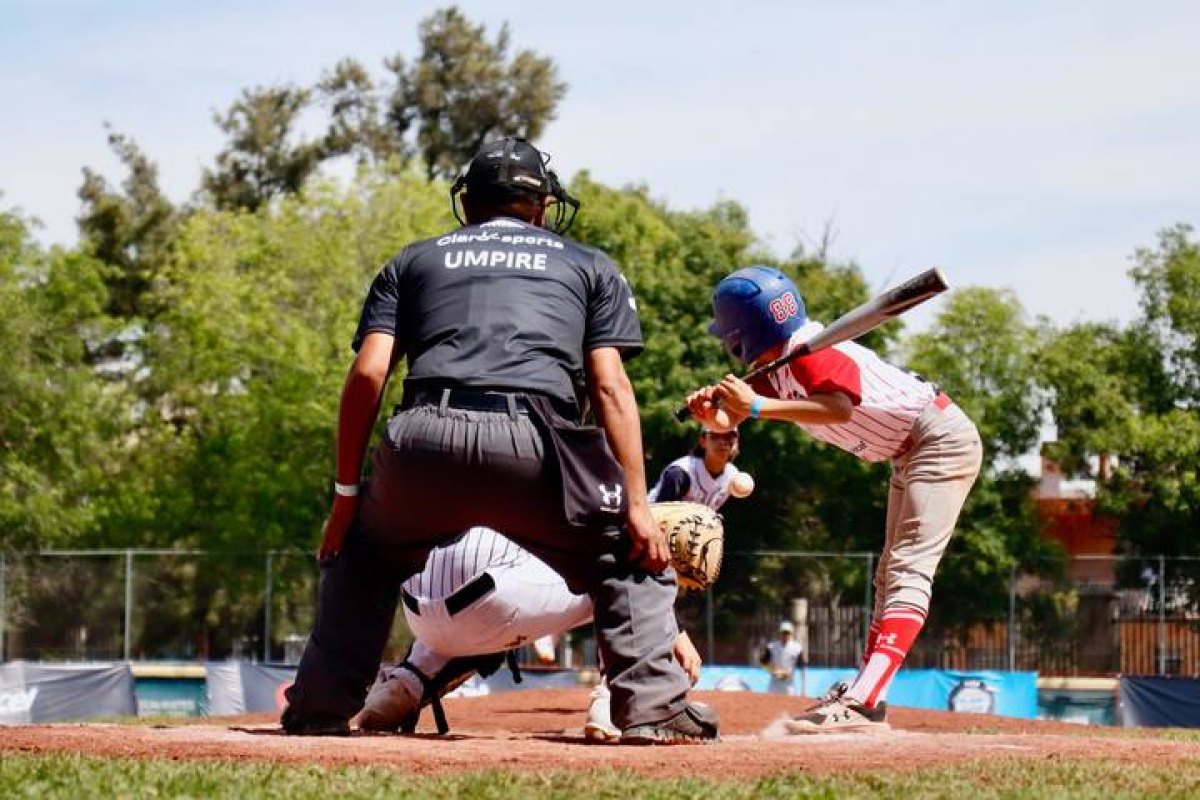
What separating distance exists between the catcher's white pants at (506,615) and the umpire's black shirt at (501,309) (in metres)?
0.99

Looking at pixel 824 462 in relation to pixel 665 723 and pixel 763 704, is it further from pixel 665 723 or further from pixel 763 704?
pixel 665 723

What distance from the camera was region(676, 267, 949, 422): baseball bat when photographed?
336 inches

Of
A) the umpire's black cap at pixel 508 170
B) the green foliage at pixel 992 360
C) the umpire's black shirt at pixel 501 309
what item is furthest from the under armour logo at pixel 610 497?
the green foliage at pixel 992 360

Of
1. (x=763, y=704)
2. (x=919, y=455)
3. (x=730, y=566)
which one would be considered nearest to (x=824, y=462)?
(x=730, y=566)

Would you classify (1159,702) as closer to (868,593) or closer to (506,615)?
(868,593)

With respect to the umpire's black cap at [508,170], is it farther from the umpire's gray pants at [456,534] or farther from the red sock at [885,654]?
the red sock at [885,654]

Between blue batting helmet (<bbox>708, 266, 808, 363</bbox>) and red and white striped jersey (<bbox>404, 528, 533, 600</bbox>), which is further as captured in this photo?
blue batting helmet (<bbox>708, 266, 808, 363</bbox>)

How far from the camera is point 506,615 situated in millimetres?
8297

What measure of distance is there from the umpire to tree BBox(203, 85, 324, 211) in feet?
192

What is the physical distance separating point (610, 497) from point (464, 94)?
62438 millimetres

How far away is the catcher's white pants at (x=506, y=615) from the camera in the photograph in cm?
826

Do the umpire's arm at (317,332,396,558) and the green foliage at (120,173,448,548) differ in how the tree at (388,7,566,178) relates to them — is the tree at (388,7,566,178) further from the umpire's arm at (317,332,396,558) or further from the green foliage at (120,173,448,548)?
the umpire's arm at (317,332,396,558)

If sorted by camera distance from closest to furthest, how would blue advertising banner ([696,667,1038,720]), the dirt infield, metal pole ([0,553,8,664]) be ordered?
1. the dirt infield
2. blue advertising banner ([696,667,1038,720])
3. metal pole ([0,553,8,664])

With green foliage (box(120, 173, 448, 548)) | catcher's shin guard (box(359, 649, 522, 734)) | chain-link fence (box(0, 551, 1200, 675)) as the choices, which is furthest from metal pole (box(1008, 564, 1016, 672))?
catcher's shin guard (box(359, 649, 522, 734))
